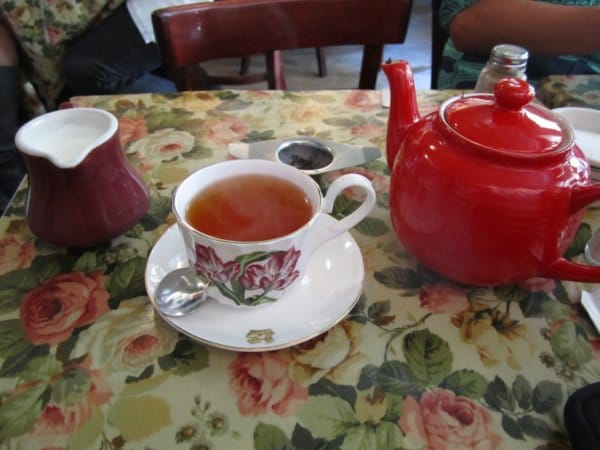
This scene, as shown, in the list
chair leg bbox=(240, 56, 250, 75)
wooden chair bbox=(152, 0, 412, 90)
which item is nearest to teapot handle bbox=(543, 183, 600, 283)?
wooden chair bbox=(152, 0, 412, 90)

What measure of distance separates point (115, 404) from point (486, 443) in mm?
327

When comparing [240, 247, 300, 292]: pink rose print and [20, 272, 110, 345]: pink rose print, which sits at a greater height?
[240, 247, 300, 292]: pink rose print

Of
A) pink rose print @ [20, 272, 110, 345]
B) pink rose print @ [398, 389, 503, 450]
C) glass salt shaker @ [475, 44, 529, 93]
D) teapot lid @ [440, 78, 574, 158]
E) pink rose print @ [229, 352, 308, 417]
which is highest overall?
teapot lid @ [440, 78, 574, 158]

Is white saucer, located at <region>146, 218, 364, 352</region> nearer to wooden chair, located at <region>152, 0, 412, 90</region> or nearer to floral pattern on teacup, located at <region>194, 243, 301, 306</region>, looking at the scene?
floral pattern on teacup, located at <region>194, 243, 301, 306</region>

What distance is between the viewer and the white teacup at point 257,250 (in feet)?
1.46

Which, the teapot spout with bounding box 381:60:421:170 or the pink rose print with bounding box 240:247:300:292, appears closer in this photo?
the pink rose print with bounding box 240:247:300:292

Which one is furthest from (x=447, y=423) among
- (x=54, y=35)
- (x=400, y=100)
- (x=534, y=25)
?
(x=54, y=35)

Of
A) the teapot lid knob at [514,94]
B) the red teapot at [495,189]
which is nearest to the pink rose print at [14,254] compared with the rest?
the red teapot at [495,189]

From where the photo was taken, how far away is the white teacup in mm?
445

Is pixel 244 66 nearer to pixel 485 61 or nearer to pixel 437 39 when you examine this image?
pixel 437 39

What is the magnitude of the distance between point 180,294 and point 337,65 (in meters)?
2.64

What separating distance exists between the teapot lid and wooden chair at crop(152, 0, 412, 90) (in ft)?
1.91

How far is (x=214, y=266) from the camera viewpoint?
1.51ft

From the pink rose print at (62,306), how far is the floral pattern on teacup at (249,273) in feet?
0.43
